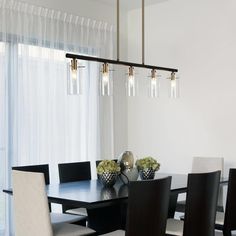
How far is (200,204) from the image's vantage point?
3.29 m

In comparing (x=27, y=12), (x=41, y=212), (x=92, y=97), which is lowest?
(x=41, y=212)

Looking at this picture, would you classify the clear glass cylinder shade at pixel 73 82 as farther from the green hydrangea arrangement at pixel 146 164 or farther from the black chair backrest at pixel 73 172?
the black chair backrest at pixel 73 172

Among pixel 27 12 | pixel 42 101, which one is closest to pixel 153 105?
pixel 42 101

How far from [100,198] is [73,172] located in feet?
Answer: 4.42

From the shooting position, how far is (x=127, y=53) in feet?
19.9

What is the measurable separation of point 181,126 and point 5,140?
210cm

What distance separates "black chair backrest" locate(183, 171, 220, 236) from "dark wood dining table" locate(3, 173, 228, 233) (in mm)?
262

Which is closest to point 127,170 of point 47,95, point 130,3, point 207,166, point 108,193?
point 108,193

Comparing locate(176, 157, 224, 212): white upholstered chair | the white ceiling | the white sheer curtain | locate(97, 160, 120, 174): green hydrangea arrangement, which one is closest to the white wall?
the white ceiling

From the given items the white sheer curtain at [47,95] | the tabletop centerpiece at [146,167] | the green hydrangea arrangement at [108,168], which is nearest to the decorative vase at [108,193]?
A: the green hydrangea arrangement at [108,168]

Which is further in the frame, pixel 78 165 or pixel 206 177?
pixel 78 165

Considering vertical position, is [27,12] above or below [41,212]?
above

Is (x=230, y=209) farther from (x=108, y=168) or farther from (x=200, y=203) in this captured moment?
(x=108, y=168)

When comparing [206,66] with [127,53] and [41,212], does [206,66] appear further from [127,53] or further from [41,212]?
[41,212]
